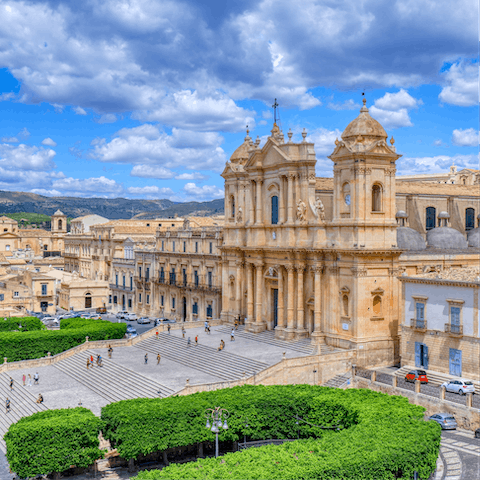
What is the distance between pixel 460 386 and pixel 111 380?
75.3ft

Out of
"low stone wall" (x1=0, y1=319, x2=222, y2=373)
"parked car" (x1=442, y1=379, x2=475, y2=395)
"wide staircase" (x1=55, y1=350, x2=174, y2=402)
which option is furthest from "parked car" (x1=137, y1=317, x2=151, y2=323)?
"parked car" (x1=442, y1=379, x2=475, y2=395)

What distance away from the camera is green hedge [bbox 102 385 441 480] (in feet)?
78.6

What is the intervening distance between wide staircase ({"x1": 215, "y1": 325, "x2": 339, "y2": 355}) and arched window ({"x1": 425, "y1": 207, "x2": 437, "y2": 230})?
1784 centimetres

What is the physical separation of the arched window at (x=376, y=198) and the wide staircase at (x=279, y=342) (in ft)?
34.9

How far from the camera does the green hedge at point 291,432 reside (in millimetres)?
23969

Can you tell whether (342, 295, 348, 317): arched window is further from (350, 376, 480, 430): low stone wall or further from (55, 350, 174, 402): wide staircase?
(55, 350, 174, 402): wide staircase

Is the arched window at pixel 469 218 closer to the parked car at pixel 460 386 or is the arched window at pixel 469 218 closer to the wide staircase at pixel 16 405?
the parked car at pixel 460 386

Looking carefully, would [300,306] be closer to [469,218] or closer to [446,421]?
[446,421]

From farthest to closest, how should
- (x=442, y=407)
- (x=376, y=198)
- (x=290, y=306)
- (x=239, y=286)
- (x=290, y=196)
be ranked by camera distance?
(x=239, y=286) → (x=290, y=196) → (x=290, y=306) → (x=376, y=198) → (x=442, y=407)

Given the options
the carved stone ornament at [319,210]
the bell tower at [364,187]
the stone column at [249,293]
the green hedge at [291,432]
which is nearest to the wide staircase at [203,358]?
the stone column at [249,293]

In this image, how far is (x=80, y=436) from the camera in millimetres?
28953

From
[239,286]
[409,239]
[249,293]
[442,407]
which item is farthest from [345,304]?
Result: [239,286]

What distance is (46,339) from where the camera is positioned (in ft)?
174

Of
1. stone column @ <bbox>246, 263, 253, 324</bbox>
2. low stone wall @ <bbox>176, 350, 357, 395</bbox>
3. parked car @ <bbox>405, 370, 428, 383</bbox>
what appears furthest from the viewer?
stone column @ <bbox>246, 263, 253, 324</bbox>
